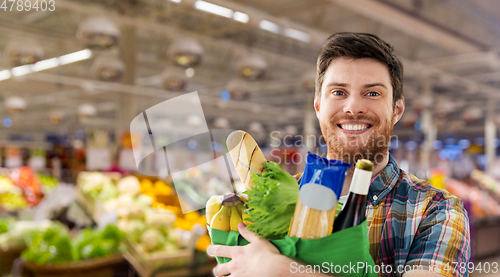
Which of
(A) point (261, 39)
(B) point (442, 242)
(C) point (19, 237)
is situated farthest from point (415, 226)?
(A) point (261, 39)

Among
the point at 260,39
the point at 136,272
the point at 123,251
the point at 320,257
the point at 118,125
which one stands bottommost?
the point at 136,272

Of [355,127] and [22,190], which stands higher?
[355,127]

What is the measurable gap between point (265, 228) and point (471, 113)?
895 centimetres

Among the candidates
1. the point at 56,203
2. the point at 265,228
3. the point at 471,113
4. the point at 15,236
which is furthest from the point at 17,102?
the point at 471,113

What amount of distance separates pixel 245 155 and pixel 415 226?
459 mm

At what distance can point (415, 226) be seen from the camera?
91 cm

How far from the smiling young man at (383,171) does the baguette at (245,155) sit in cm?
13

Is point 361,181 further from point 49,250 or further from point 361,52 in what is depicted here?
point 49,250

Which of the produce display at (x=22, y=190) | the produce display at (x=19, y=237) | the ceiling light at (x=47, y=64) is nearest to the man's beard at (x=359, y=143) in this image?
the produce display at (x=19, y=237)

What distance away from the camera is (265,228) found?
2.46ft

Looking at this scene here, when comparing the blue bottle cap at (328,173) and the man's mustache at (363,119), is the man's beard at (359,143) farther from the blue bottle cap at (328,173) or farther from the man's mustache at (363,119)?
the blue bottle cap at (328,173)

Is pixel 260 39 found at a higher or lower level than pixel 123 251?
higher

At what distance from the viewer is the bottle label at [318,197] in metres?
0.67

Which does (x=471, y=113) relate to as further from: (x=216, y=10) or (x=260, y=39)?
(x=216, y=10)
